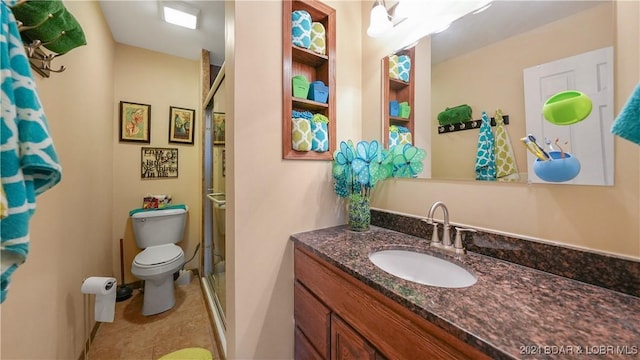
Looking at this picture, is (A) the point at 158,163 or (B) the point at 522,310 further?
(A) the point at 158,163

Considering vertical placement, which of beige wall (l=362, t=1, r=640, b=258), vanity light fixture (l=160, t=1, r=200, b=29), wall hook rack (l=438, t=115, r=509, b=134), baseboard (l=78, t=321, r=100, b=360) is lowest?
baseboard (l=78, t=321, r=100, b=360)

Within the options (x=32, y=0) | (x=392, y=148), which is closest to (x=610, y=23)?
(x=392, y=148)

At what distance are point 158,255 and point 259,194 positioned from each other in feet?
4.85

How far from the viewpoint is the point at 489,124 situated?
89cm

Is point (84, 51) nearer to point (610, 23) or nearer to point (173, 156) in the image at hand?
point (173, 156)

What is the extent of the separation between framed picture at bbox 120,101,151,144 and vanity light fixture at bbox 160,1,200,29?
Answer: 2.93 feet

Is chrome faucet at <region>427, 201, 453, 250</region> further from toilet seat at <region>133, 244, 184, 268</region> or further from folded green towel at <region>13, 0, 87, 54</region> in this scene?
toilet seat at <region>133, 244, 184, 268</region>

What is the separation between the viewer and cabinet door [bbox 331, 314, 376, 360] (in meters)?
0.69

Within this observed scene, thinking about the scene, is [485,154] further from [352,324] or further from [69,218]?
[69,218]

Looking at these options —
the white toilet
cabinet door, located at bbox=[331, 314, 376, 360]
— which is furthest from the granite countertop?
the white toilet

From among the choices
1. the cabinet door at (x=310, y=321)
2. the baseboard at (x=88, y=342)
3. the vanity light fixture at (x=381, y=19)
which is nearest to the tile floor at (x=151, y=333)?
the baseboard at (x=88, y=342)

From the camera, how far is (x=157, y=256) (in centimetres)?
189

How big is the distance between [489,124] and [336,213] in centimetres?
81

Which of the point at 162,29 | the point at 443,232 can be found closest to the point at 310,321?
the point at 443,232
